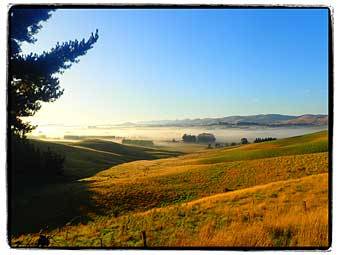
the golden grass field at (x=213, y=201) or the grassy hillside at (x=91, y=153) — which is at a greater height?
the grassy hillside at (x=91, y=153)

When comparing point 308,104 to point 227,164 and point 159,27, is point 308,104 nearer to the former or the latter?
point 227,164

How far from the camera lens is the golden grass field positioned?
4.07m

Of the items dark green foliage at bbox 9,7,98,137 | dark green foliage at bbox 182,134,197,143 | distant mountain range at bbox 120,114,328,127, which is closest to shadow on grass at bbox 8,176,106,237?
dark green foliage at bbox 9,7,98,137

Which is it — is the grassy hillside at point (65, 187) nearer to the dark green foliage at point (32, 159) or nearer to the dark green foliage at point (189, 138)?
the dark green foliage at point (32, 159)

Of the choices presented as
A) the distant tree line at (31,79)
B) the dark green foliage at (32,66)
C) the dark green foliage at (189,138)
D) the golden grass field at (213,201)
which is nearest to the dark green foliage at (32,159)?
the distant tree line at (31,79)

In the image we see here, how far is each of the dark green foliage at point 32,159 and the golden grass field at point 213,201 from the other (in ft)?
1.13

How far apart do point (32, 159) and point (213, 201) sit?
72.2 inches

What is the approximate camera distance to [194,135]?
426cm

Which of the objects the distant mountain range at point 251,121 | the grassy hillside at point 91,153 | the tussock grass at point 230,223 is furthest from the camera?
the grassy hillside at point 91,153

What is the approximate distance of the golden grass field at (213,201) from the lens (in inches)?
160

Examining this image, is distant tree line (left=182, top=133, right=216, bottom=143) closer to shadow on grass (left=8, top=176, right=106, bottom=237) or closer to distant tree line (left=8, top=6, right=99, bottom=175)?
shadow on grass (left=8, top=176, right=106, bottom=237)

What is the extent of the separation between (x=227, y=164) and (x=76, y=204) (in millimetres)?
1553

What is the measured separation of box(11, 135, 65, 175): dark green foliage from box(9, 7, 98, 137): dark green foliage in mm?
118

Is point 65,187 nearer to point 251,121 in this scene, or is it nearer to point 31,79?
point 31,79
